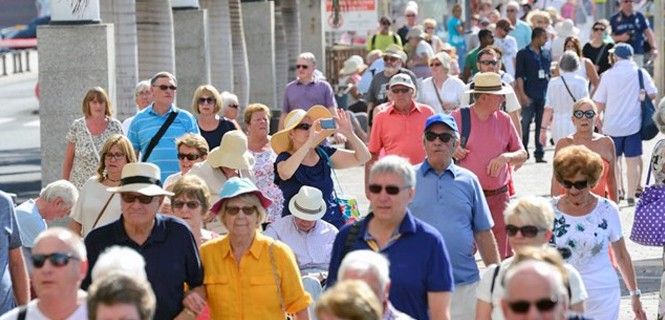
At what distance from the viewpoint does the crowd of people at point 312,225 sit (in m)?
8.80

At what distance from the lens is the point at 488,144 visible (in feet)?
47.2

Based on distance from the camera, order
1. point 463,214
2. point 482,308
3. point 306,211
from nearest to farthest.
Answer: point 482,308 → point 463,214 → point 306,211

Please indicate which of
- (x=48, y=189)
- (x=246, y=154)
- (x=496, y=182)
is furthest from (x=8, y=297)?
(x=496, y=182)

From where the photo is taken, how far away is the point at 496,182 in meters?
14.3

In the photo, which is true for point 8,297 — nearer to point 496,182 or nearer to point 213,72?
point 496,182

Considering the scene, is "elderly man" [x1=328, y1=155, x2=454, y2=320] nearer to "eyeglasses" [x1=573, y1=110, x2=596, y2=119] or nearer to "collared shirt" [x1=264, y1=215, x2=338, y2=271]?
"collared shirt" [x1=264, y1=215, x2=338, y2=271]

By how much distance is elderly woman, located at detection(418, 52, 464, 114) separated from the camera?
21.2m

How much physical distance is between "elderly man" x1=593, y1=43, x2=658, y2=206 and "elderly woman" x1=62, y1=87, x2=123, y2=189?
24.3 feet

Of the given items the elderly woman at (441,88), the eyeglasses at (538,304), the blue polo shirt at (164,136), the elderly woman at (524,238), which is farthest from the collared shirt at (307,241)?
the elderly woman at (441,88)

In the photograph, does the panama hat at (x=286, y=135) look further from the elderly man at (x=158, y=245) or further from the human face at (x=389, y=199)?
the human face at (x=389, y=199)

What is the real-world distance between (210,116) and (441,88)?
534 centimetres

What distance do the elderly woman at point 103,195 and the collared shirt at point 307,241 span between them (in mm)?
961

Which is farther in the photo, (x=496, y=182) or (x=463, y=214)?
(x=496, y=182)

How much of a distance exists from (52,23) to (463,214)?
29.7ft
